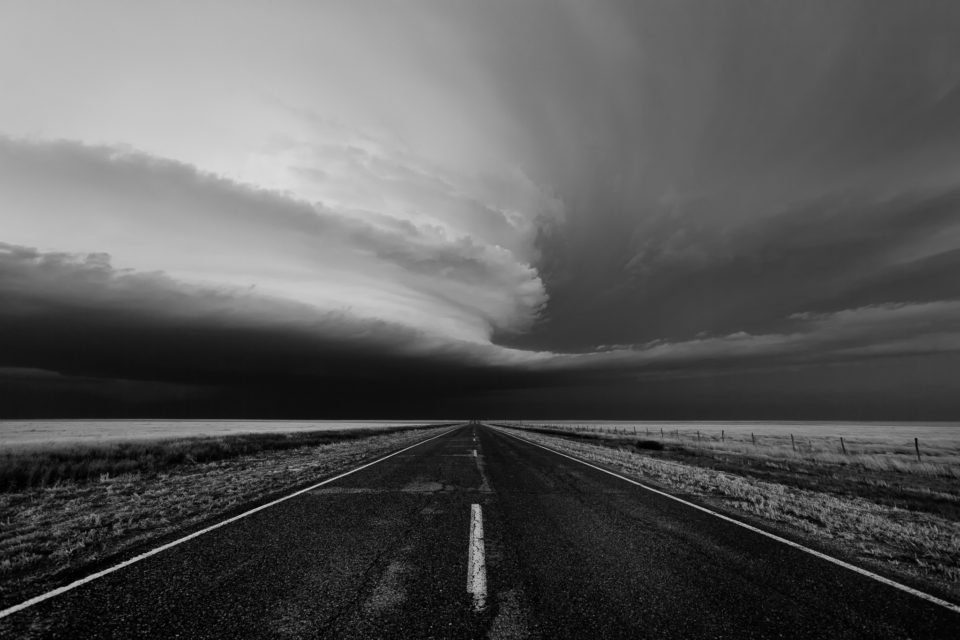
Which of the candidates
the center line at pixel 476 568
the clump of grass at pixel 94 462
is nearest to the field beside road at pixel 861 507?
the center line at pixel 476 568

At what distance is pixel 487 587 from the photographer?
4.32 meters

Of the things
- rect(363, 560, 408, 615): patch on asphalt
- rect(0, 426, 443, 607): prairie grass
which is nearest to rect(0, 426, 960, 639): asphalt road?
rect(363, 560, 408, 615): patch on asphalt

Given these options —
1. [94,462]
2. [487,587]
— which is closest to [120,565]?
[487,587]

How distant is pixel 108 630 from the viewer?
11.5 feet

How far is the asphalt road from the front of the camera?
3.56 meters

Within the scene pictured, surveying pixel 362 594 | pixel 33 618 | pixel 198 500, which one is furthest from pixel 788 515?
pixel 198 500

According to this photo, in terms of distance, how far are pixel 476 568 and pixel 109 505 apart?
8.91m

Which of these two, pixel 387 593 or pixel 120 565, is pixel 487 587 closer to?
pixel 387 593

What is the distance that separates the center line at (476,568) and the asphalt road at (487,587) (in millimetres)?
80

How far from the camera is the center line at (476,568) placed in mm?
4058

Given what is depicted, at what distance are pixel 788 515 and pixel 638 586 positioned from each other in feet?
19.7

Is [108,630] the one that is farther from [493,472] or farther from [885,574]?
[493,472]

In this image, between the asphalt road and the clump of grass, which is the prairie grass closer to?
the clump of grass

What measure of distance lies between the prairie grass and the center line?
4.58 metres
